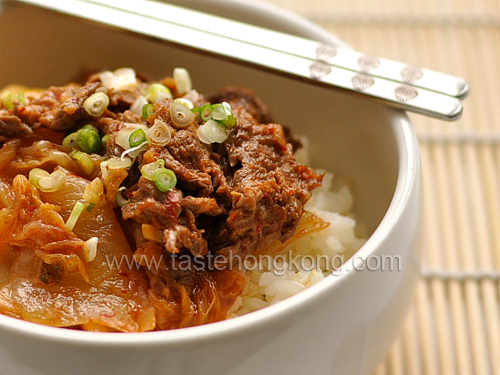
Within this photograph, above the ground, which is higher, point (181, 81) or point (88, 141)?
point (181, 81)

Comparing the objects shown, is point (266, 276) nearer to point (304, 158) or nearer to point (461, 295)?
point (304, 158)

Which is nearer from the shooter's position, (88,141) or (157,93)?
(88,141)

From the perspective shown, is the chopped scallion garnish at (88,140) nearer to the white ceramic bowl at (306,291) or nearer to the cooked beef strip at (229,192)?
the cooked beef strip at (229,192)

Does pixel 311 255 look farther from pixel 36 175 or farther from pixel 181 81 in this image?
pixel 36 175

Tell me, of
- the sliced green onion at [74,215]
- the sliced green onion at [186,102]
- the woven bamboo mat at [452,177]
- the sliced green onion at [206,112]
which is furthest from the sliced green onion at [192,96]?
the woven bamboo mat at [452,177]

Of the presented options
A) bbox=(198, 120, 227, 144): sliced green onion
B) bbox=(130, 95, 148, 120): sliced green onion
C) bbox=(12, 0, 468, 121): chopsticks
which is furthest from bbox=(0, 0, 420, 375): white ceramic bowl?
bbox=(130, 95, 148, 120): sliced green onion

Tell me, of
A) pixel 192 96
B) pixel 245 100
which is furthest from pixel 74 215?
pixel 245 100
